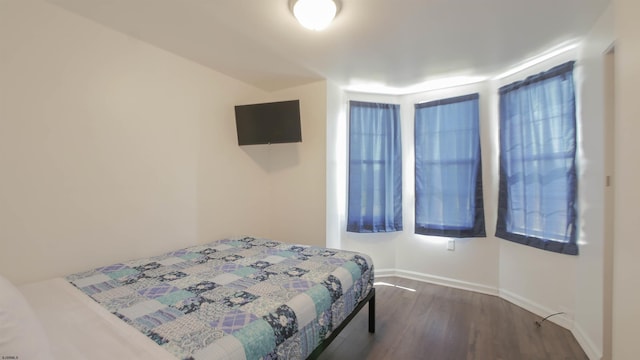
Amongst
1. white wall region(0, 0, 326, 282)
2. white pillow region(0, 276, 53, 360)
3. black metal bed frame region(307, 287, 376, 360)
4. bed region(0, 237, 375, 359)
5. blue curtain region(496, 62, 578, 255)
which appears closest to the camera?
white pillow region(0, 276, 53, 360)

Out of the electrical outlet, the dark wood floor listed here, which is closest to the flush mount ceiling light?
the dark wood floor

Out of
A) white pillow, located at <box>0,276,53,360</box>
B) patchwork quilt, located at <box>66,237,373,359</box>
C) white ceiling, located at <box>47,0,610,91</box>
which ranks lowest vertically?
patchwork quilt, located at <box>66,237,373,359</box>

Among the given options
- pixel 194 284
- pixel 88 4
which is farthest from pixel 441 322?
pixel 88 4

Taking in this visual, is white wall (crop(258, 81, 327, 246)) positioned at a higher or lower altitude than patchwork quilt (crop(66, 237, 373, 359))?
higher

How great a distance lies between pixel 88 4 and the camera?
1.63 m

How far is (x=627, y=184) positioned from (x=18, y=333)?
2.15 meters

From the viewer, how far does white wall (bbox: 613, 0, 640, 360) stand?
38.2 inches

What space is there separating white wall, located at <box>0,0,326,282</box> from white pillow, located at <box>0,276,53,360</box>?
42.4 inches

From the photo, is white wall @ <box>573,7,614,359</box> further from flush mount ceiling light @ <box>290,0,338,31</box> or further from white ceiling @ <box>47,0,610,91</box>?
flush mount ceiling light @ <box>290,0,338,31</box>

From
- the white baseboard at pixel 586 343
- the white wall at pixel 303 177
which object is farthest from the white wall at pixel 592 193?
the white wall at pixel 303 177

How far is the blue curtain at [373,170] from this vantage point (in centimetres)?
326

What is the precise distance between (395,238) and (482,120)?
179 cm

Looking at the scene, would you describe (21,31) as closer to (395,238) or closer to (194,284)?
(194,284)

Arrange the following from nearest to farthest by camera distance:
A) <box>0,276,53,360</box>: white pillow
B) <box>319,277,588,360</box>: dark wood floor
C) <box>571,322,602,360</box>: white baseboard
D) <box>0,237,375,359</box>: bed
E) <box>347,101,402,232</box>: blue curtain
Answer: <box>0,276,53,360</box>: white pillow < <box>0,237,375,359</box>: bed < <box>571,322,602,360</box>: white baseboard < <box>319,277,588,360</box>: dark wood floor < <box>347,101,402,232</box>: blue curtain
